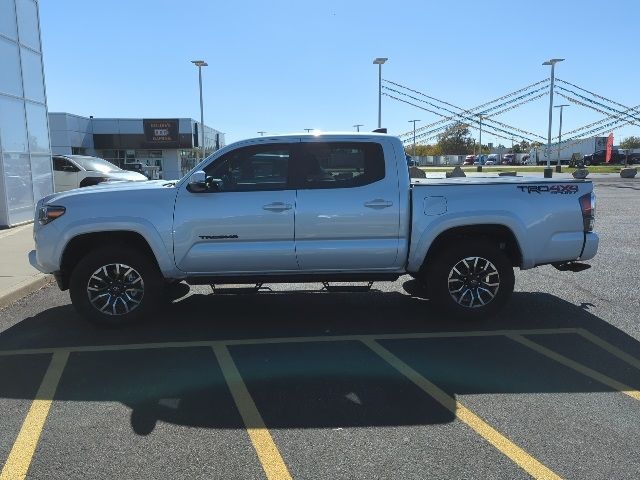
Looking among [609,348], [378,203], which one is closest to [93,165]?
[378,203]

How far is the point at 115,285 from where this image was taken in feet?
18.5

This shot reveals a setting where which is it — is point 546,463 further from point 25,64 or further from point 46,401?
point 25,64

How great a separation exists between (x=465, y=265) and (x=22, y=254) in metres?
7.67

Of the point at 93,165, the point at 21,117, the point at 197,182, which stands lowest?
the point at 197,182

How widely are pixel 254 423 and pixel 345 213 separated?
2.45 m

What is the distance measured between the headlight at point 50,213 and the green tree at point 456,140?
11677 centimetres

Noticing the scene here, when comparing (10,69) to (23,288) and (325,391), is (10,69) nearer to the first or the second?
(23,288)

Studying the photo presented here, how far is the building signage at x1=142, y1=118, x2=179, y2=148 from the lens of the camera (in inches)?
1734

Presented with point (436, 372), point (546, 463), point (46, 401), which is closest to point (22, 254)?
point (46, 401)

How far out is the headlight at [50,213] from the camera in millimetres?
5449

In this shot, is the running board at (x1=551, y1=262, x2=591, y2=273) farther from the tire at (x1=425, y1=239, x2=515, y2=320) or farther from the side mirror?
the side mirror

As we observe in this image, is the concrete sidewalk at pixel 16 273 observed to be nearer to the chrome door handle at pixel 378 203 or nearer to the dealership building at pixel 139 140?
the chrome door handle at pixel 378 203

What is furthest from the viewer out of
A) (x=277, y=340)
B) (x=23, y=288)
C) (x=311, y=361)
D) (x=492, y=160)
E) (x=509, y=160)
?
(x=492, y=160)

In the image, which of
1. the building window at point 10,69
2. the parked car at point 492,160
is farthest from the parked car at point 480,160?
the building window at point 10,69
